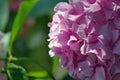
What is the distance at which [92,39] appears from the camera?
0.93 m

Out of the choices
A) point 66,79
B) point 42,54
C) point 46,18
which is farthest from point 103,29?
point 42,54

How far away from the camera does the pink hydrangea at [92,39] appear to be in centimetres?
92

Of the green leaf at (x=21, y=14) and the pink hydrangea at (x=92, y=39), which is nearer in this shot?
the pink hydrangea at (x=92, y=39)

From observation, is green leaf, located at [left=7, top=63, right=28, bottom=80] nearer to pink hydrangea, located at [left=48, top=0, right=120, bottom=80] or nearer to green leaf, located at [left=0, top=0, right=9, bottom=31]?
pink hydrangea, located at [left=48, top=0, right=120, bottom=80]

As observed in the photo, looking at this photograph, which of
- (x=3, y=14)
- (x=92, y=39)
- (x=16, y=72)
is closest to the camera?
(x=92, y=39)

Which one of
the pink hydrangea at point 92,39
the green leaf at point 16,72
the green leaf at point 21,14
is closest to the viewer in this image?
the pink hydrangea at point 92,39

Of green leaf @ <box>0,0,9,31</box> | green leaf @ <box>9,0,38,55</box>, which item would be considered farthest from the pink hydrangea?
green leaf @ <box>0,0,9,31</box>

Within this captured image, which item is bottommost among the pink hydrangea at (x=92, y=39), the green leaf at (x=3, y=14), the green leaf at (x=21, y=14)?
the green leaf at (x=3, y=14)

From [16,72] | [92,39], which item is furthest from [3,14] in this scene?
[92,39]

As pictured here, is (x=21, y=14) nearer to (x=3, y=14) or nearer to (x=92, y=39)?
(x=3, y=14)

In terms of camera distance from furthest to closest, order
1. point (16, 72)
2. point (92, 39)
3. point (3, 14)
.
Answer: point (3, 14) < point (16, 72) < point (92, 39)

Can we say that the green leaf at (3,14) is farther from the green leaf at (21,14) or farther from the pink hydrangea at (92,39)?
the pink hydrangea at (92,39)

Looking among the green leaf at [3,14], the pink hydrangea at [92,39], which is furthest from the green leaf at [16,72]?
the green leaf at [3,14]

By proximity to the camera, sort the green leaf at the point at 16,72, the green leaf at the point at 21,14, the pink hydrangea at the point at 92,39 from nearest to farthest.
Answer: the pink hydrangea at the point at 92,39 → the green leaf at the point at 16,72 → the green leaf at the point at 21,14
